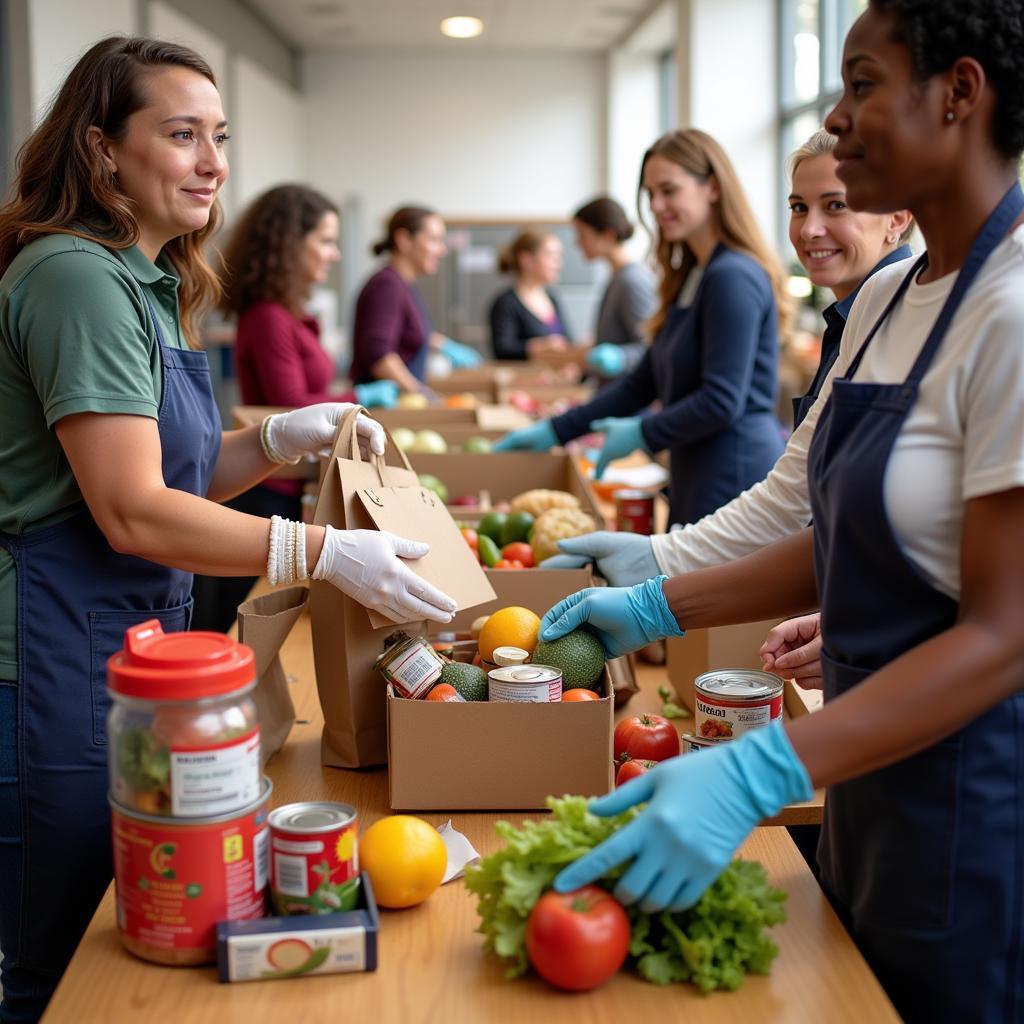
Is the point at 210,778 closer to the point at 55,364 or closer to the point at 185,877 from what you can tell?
the point at 185,877

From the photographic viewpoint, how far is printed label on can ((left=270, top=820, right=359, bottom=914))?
1.16 m

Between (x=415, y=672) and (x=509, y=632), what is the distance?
7.9 inches

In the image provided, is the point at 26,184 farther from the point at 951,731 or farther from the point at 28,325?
the point at 951,731

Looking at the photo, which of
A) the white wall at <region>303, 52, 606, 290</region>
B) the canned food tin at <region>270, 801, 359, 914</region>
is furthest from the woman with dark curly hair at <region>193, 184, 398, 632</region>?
the white wall at <region>303, 52, 606, 290</region>

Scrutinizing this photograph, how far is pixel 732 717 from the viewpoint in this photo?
1.54 meters

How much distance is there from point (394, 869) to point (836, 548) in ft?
1.87

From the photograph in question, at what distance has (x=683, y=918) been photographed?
1167mm

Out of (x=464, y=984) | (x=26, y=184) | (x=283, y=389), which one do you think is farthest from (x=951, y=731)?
(x=283, y=389)

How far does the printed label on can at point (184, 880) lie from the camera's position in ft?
3.61

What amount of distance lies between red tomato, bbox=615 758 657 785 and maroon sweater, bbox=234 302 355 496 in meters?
2.64

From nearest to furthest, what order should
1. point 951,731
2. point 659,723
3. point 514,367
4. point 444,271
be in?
point 951,731 → point 659,723 → point 514,367 → point 444,271

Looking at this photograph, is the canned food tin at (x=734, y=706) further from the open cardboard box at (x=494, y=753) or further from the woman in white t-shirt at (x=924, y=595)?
the woman in white t-shirt at (x=924, y=595)

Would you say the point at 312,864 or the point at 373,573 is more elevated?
the point at 373,573

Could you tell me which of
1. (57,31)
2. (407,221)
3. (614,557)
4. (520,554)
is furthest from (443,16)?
(614,557)
